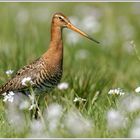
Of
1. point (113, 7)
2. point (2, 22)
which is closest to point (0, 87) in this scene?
point (2, 22)

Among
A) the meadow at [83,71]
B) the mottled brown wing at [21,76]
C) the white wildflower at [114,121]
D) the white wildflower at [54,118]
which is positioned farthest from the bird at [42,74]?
the white wildflower at [114,121]

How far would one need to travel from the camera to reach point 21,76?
29.0 feet

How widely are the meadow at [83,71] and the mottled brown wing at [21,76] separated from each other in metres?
0.24

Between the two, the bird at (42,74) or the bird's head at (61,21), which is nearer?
the bird at (42,74)

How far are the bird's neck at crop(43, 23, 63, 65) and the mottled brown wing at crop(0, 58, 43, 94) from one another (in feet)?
0.45

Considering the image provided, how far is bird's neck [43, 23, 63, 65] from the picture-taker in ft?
29.1

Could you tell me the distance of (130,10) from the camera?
57.4 ft

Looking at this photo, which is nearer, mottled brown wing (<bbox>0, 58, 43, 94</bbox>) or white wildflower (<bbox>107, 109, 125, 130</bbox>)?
white wildflower (<bbox>107, 109, 125, 130</bbox>)

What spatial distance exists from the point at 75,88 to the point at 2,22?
562 cm

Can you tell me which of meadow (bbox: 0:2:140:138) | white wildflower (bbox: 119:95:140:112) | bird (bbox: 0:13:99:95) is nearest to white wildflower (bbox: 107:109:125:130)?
meadow (bbox: 0:2:140:138)

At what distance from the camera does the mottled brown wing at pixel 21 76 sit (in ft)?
28.6

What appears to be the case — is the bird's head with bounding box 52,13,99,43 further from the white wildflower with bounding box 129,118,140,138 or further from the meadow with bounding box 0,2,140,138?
the white wildflower with bounding box 129,118,140,138

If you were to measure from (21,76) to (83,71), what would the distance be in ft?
4.03

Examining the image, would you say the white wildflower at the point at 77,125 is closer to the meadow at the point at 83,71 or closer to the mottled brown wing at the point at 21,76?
the meadow at the point at 83,71
